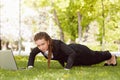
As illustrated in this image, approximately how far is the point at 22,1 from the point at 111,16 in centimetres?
922

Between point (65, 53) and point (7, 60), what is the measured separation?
4.63ft

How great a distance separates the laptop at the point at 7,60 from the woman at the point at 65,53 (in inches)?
20.4

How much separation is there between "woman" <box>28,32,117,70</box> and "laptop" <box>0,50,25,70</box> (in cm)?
52

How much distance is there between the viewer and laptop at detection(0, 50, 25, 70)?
985 centimetres

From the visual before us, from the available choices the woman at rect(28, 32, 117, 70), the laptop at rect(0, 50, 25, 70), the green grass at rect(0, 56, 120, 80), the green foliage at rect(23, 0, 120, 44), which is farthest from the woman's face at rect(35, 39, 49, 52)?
the green foliage at rect(23, 0, 120, 44)

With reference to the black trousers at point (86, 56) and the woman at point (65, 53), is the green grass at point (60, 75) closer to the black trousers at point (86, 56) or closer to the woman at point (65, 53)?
the woman at point (65, 53)

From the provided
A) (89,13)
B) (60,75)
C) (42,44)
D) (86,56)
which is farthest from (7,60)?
(89,13)

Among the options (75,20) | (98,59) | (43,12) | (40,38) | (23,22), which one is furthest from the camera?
(23,22)

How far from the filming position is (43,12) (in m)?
43.4

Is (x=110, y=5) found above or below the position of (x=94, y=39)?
above

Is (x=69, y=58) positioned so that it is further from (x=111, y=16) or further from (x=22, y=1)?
(x=22, y=1)

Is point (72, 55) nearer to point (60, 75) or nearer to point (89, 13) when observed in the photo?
point (60, 75)

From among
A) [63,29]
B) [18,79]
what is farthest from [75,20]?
[18,79]

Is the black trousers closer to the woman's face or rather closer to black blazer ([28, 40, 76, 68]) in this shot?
black blazer ([28, 40, 76, 68])
